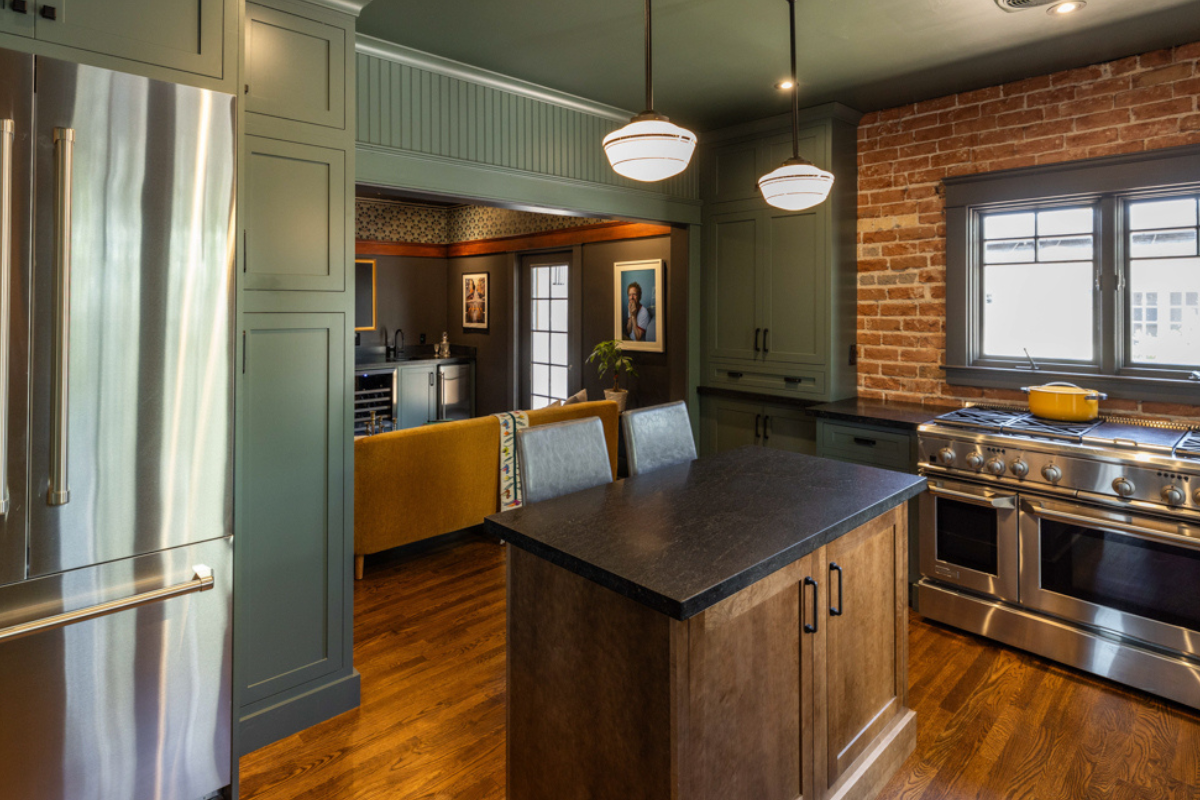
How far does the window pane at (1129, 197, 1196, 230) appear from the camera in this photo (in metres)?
2.99

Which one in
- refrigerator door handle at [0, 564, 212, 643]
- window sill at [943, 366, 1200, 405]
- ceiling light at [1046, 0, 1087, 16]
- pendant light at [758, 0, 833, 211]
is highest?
ceiling light at [1046, 0, 1087, 16]

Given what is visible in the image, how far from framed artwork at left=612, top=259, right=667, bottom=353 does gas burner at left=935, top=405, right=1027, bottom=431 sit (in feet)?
8.08

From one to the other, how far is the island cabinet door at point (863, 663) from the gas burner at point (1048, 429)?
1.07 meters

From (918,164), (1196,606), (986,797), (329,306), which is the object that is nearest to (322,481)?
(329,306)

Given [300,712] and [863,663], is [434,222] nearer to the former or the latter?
[300,712]

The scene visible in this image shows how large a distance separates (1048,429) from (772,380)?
154cm

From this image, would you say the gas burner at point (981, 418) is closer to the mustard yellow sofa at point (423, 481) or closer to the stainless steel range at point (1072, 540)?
the stainless steel range at point (1072, 540)

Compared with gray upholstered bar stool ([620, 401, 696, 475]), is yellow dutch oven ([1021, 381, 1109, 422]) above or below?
above

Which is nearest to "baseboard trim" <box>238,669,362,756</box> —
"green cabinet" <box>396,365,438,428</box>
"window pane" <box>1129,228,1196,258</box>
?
"window pane" <box>1129,228,1196,258</box>

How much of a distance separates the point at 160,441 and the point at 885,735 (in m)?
2.22

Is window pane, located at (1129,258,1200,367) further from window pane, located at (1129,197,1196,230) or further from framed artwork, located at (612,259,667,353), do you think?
framed artwork, located at (612,259,667,353)

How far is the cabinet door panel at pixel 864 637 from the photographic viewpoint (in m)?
1.86

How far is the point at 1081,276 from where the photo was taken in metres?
3.31

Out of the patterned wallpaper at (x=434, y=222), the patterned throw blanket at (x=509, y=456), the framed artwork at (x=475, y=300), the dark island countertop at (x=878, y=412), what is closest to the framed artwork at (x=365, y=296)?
the patterned wallpaper at (x=434, y=222)
